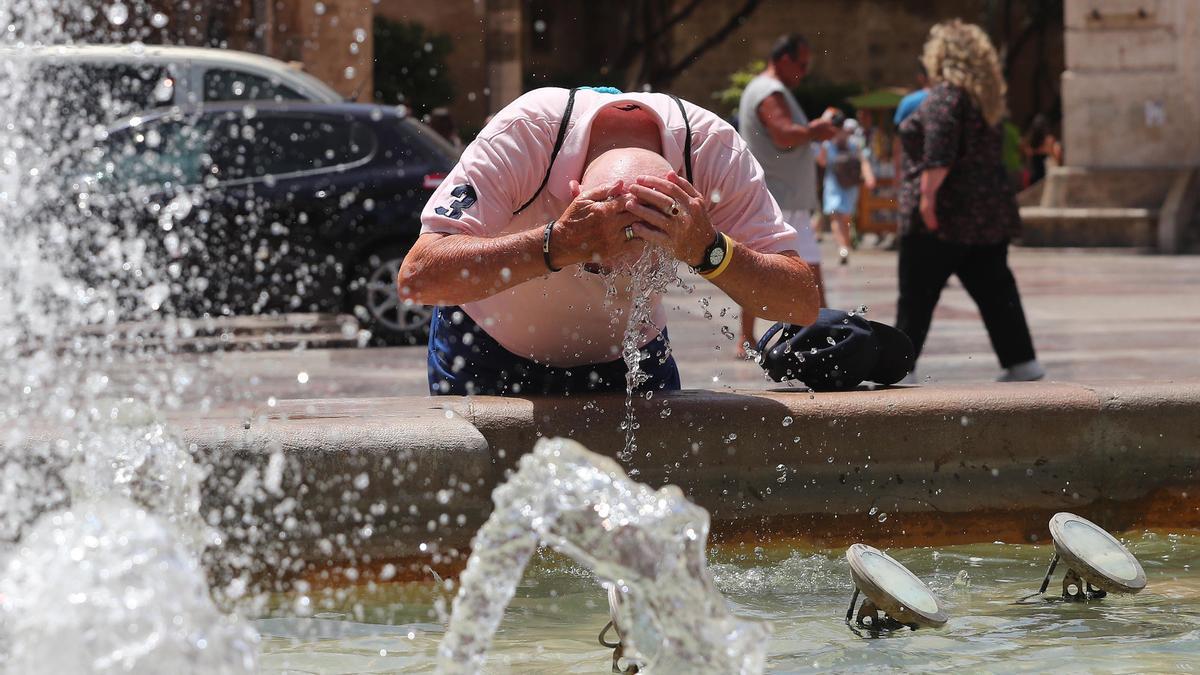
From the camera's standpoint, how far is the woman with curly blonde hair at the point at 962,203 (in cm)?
830

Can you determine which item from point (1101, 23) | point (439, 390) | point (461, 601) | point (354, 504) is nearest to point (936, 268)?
point (439, 390)

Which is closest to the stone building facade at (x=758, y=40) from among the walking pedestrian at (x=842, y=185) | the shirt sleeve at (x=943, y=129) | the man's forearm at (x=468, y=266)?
the walking pedestrian at (x=842, y=185)

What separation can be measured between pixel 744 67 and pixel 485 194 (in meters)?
36.4

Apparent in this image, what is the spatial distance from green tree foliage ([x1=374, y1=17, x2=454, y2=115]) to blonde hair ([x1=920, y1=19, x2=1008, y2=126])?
19.5 m

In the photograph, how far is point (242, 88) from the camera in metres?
13.1

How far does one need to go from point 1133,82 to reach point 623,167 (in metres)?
17.3

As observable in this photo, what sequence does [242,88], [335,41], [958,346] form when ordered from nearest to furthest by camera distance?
[958,346], [242,88], [335,41]

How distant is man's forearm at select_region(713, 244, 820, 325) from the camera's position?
4027mm

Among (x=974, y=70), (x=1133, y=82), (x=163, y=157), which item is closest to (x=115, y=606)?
(x=974, y=70)

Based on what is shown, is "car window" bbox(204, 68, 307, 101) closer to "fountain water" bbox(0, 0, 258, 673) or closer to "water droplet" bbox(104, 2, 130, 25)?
"water droplet" bbox(104, 2, 130, 25)

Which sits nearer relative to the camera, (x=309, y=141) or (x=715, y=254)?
(x=715, y=254)

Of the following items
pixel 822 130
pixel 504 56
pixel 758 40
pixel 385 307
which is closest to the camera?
pixel 822 130

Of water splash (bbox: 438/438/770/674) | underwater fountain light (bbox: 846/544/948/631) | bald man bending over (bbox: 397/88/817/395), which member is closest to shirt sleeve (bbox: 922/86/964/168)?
bald man bending over (bbox: 397/88/817/395)

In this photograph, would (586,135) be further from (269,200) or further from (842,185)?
(842,185)
